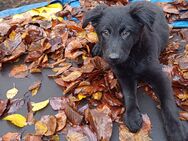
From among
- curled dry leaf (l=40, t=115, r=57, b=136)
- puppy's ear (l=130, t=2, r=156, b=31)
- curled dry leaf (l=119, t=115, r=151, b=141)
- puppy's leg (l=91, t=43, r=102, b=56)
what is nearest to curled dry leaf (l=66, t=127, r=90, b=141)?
curled dry leaf (l=40, t=115, r=57, b=136)

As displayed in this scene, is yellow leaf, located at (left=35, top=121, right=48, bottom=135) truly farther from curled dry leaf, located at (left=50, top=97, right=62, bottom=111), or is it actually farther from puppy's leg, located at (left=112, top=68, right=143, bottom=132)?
puppy's leg, located at (left=112, top=68, right=143, bottom=132)

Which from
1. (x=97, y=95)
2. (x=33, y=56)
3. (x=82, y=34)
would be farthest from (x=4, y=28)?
(x=97, y=95)

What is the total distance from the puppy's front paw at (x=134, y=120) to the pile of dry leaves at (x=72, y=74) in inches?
2.0

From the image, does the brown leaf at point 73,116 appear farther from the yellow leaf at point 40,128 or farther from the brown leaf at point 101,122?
the yellow leaf at point 40,128

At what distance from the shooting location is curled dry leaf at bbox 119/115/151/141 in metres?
3.04

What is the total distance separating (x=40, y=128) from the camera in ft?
10.5

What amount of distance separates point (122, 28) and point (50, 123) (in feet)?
3.09

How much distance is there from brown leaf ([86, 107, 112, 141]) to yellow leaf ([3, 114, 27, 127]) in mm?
530

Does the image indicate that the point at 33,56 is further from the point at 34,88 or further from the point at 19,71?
the point at 34,88

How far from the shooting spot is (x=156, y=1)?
4.50 meters

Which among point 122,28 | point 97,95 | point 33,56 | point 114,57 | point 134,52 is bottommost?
point 97,95

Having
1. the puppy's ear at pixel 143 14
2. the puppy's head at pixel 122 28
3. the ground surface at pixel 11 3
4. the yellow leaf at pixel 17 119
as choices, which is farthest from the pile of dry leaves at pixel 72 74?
the ground surface at pixel 11 3

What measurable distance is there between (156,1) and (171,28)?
61 centimetres

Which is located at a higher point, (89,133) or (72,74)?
(72,74)
